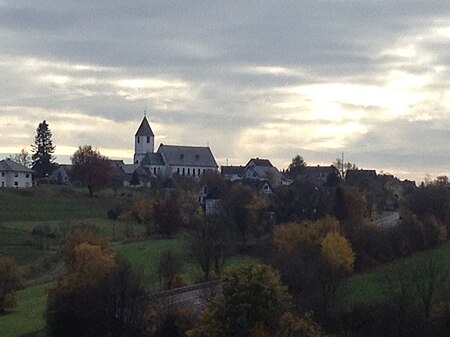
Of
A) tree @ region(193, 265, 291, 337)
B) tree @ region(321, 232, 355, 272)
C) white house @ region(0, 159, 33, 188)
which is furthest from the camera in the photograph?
white house @ region(0, 159, 33, 188)

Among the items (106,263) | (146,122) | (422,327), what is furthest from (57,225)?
(146,122)

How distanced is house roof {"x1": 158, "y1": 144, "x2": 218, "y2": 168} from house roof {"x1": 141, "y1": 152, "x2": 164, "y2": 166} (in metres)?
0.79

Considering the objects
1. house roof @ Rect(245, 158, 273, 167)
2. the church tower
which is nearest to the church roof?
the church tower

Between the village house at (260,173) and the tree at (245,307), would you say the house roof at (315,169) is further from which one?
the tree at (245,307)

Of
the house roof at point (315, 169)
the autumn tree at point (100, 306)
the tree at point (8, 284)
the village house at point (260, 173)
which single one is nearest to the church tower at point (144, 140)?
the village house at point (260, 173)

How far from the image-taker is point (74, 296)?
43875 millimetres

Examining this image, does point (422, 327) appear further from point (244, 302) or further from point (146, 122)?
point (146, 122)

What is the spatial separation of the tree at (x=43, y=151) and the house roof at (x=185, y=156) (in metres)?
29.2

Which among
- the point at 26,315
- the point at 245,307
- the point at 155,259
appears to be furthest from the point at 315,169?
the point at 245,307

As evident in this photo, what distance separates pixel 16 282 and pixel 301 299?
56.2ft

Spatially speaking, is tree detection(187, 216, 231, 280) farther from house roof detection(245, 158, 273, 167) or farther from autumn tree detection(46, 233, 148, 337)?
house roof detection(245, 158, 273, 167)

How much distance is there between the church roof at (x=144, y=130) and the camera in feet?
605

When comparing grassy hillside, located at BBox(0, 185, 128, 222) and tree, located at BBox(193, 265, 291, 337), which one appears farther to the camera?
grassy hillside, located at BBox(0, 185, 128, 222)

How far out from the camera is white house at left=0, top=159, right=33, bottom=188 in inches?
4422
